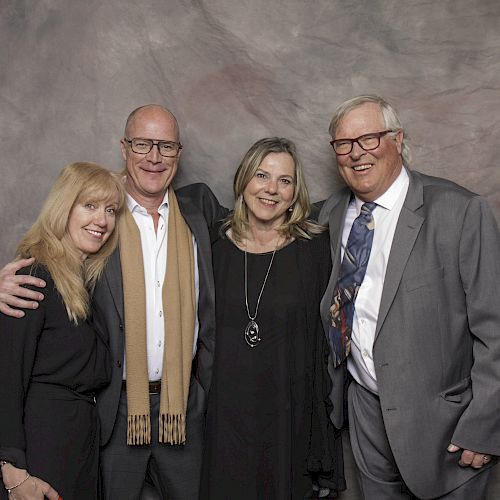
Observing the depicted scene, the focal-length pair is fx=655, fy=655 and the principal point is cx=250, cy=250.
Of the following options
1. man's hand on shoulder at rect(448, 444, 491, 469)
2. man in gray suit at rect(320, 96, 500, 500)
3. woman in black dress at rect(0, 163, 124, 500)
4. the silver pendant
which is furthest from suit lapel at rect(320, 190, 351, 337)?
woman in black dress at rect(0, 163, 124, 500)

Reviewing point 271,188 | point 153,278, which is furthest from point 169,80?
point 153,278

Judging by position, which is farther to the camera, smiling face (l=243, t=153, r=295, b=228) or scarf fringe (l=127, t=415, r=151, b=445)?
smiling face (l=243, t=153, r=295, b=228)

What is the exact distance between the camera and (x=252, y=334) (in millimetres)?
2615

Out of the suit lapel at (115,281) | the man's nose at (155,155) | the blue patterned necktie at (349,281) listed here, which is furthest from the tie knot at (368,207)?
the suit lapel at (115,281)

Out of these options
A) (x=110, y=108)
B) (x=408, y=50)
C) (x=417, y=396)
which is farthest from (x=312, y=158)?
(x=417, y=396)

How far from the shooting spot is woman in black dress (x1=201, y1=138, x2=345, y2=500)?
102 inches

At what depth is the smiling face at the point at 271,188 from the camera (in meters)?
2.71

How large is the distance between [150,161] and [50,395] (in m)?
1.03

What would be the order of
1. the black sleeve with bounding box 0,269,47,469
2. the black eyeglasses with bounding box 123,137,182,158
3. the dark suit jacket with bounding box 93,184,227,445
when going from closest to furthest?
1. the black sleeve with bounding box 0,269,47,469
2. the dark suit jacket with bounding box 93,184,227,445
3. the black eyeglasses with bounding box 123,137,182,158

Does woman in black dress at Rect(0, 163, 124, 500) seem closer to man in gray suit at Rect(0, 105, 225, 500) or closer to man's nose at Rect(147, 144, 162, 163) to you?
man in gray suit at Rect(0, 105, 225, 500)

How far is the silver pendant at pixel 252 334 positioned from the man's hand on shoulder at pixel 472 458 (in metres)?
0.82

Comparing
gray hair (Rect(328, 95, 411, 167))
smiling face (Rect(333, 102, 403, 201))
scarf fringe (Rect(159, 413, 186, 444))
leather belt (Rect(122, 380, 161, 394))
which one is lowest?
scarf fringe (Rect(159, 413, 186, 444))

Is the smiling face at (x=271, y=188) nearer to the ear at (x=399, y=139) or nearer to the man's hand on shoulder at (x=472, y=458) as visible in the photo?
the ear at (x=399, y=139)

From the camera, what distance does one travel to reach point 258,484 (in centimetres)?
262
